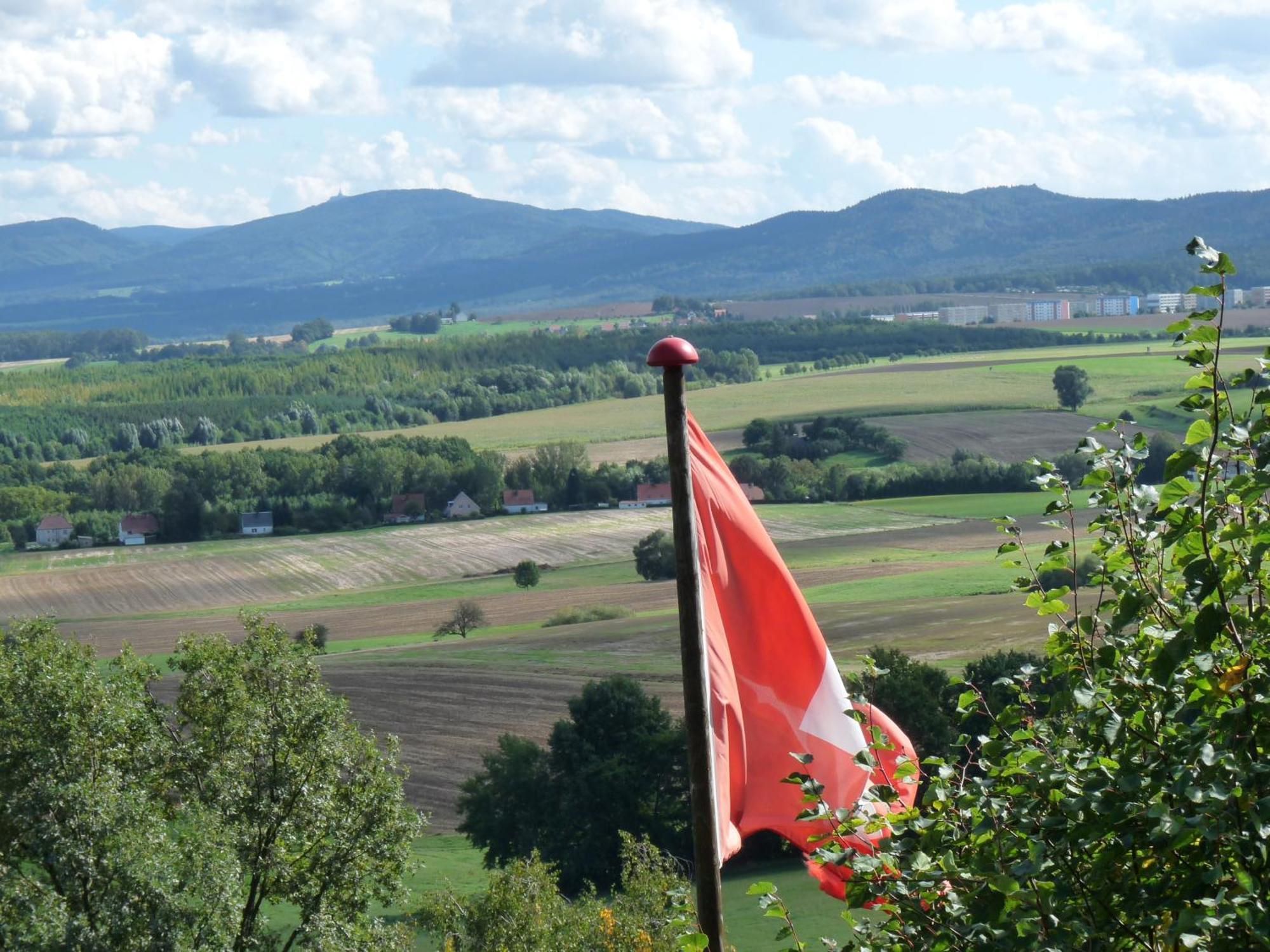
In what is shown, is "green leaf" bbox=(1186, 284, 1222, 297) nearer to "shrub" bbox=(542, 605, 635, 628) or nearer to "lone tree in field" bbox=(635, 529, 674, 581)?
"shrub" bbox=(542, 605, 635, 628)

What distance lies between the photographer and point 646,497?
107625 mm

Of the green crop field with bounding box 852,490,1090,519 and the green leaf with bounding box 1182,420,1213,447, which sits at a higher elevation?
the green leaf with bounding box 1182,420,1213,447

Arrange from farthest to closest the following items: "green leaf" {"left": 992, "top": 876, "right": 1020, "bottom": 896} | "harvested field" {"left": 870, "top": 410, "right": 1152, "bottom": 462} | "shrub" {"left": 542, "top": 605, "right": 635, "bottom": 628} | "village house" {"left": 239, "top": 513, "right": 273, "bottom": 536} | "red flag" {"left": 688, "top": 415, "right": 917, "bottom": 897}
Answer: "harvested field" {"left": 870, "top": 410, "right": 1152, "bottom": 462}, "village house" {"left": 239, "top": 513, "right": 273, "bottom": 536}, "shrub" {"left": 542, "top": 605, "right": 635, "bottom": 628}, "red flag" {"left": 688, "top": 415, "right": 917, "bottom": 897}, "green leaf" {"left": 992, "top": 876, "right": 1020, "bottom": 896}

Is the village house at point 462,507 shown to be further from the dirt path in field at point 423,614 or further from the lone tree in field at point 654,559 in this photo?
the dirt path in field at point 423,614

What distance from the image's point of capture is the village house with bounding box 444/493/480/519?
359 ft

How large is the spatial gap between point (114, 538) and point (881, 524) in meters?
50.7

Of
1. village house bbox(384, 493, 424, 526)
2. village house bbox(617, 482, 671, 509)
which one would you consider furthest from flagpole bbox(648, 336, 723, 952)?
village house bbox(384, 493, 424, 526)

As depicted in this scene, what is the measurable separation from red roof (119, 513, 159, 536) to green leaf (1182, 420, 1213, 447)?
106 meters

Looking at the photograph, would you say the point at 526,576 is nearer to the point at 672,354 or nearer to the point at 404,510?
the point at 404,510

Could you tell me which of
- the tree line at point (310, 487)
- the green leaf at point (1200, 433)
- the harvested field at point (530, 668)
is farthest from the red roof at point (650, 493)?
the green leaf at point (1200, 433)

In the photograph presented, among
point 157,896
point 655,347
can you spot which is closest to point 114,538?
point 157,896

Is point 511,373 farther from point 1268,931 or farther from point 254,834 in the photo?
point 1268,931

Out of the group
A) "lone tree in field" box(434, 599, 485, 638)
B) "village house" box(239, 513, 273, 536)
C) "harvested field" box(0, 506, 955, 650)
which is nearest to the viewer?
"lone tree in field" box(434, 599, 485, 638)

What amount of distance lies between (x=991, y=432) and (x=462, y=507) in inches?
1506
